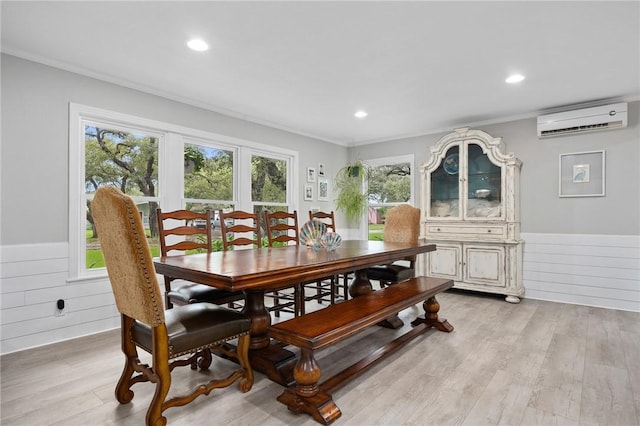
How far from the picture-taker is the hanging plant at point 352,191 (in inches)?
222

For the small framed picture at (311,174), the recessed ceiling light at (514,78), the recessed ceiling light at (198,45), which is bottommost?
the small framed picture at (311,174)

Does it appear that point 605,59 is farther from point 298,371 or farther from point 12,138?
point 12,138

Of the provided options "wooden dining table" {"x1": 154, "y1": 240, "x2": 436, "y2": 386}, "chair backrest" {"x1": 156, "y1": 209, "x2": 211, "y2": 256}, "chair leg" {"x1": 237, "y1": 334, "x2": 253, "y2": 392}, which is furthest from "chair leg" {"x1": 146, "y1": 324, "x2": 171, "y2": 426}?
"chair backrest" {"x1": 156, "y1": 209, "x2": 211, "y2": 256}

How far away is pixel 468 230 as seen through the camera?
14.5 ft

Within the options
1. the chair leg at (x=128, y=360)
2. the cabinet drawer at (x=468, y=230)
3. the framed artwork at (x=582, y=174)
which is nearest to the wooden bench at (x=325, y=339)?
the chair leg at (x=128, y=360)

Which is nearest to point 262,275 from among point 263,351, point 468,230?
point 263,351

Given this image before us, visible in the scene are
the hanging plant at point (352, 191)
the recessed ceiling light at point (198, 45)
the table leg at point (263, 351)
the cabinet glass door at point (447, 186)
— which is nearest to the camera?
the table leg at point (263, 351)

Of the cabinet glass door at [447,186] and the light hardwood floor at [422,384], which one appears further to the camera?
the cabinet glass door at [447,186]

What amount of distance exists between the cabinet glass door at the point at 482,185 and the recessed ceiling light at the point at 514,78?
121 cm

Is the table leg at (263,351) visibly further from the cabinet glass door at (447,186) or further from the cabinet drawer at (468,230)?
the cabinet glass door at (447,186)

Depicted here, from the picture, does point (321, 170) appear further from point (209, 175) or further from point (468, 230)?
point (468, 230)

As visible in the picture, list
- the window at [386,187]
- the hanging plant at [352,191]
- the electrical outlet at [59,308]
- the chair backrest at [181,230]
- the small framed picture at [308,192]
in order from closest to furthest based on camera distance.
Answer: the chair backrest at [181,230], the electrical outlet at [59,308], the small framed picture at [308,192], the window at [386,187], the hanging plant at [352,191]

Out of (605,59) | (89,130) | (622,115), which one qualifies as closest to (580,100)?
(622,115)

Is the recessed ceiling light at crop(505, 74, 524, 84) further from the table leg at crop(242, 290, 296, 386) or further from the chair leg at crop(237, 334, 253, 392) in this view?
the chair leg at crop(237, 334, 253, 392)
